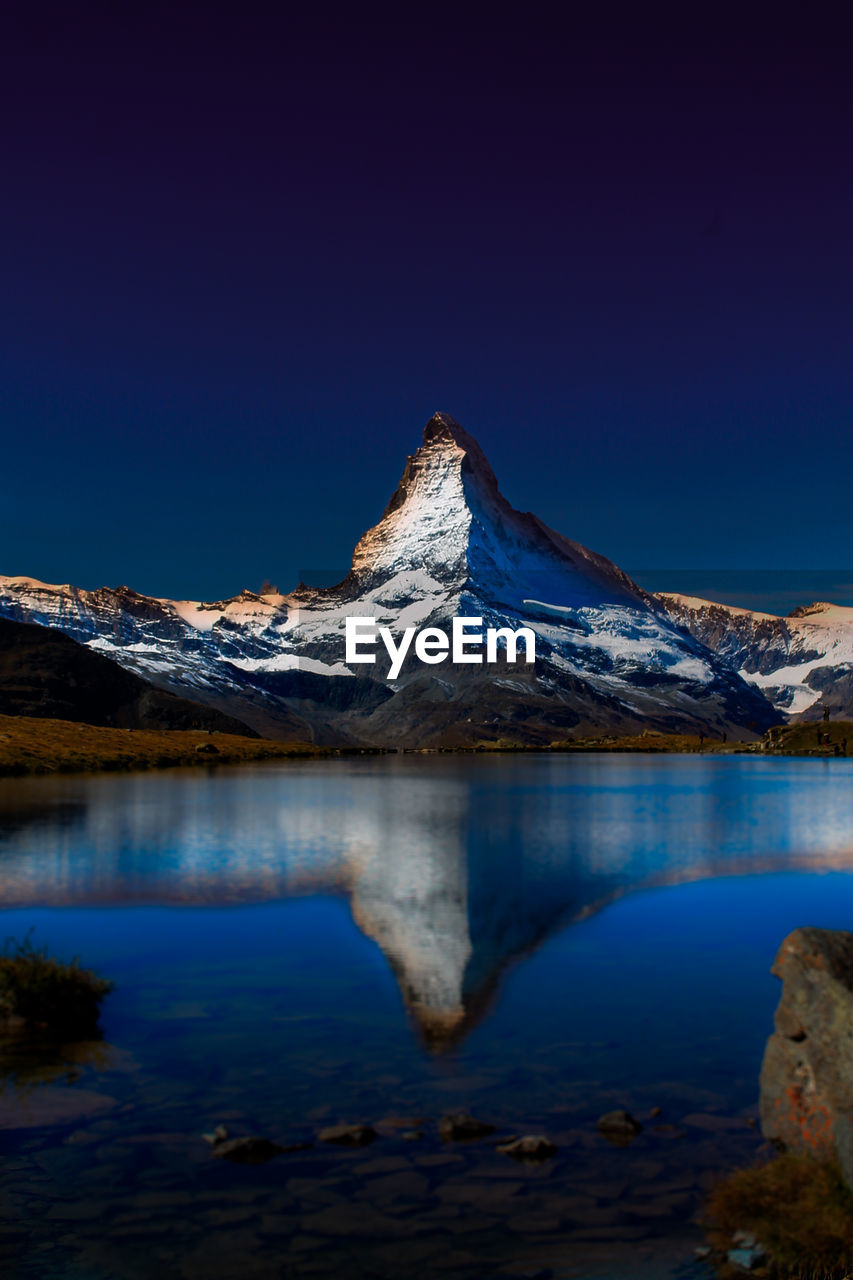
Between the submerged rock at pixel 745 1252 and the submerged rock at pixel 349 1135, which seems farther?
the submerged rock at pixel 349 1135

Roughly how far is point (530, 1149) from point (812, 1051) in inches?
159

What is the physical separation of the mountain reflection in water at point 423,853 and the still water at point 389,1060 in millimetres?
287

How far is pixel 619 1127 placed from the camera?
15125 millimetres

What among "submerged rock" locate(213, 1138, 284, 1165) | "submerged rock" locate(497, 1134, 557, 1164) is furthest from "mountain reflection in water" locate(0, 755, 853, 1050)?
"submerged rock" locate(213, 1138, 284, 1165)

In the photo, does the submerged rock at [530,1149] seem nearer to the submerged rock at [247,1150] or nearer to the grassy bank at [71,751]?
the submerged rock at [247,1150]

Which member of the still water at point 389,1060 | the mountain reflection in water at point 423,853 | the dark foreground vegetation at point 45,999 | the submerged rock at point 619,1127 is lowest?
the mountain reflection in water at point 423,853

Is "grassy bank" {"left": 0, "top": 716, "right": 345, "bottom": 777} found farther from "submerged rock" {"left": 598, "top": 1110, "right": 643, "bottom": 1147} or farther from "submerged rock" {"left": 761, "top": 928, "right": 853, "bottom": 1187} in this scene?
"submerged rock" {"left": 761, "top": 928, "right": 853, "bottom": 1187}

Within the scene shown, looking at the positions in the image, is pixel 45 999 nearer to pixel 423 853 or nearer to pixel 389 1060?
pixel 389 1060

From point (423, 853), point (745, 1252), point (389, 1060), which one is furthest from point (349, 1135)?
point (423, 853)

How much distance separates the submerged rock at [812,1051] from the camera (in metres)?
13.5

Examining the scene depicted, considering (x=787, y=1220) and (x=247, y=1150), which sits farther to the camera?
(x=247, y=1150)

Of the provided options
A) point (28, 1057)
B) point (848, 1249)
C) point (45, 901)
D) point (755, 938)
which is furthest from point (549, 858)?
point (848, 1249)

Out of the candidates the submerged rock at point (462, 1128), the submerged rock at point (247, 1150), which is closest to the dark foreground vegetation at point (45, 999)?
the submerged rock at point (247, 1150)

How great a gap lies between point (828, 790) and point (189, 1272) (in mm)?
123531
